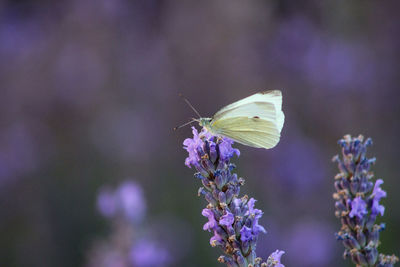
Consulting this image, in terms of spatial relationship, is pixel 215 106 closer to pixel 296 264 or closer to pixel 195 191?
pixel 195 191

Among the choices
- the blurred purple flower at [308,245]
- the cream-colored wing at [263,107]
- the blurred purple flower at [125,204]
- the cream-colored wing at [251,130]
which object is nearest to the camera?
the cream-colored wing at [251,130]

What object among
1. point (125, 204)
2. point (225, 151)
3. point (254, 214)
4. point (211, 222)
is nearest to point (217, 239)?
point (211, 222)

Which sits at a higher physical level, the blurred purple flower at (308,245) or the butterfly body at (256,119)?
the blurred purple flower at (308,245)

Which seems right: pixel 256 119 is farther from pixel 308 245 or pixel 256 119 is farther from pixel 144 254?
pixel 308 245

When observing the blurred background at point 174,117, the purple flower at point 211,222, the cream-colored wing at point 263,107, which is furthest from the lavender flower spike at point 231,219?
the blurred background at point 174,117

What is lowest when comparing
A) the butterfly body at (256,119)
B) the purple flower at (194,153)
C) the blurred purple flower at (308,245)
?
the purple flower at (194,153)

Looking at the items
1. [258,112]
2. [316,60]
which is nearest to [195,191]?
[316,60]

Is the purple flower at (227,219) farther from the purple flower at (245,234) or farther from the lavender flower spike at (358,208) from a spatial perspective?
the lavender flower spike at (358,208)

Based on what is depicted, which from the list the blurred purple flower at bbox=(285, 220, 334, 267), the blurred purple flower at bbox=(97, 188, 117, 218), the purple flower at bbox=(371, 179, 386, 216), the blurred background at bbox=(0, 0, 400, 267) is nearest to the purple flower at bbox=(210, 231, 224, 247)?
the purple flower at bbox=(371, 179, 386, 216)
